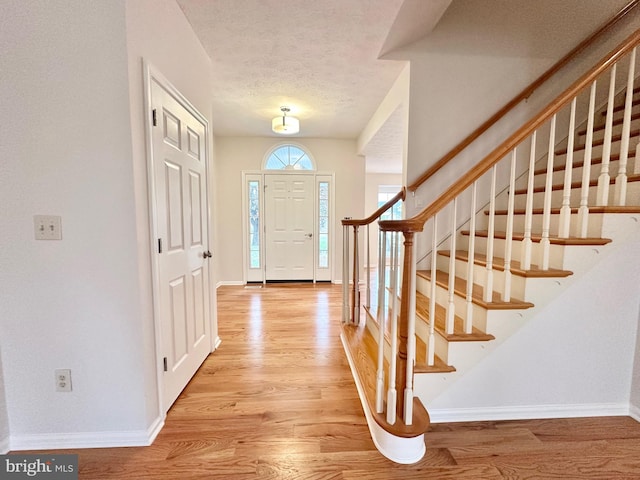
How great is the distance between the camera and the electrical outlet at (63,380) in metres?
1.33

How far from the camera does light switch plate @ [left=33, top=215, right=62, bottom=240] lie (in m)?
1.25

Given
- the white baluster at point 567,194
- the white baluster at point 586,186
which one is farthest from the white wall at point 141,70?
the white baluster at point 586,186

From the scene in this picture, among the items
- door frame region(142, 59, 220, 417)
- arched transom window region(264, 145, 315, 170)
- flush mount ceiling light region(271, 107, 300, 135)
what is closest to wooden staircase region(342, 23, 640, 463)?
door frame region(142, 59, 220, 417)

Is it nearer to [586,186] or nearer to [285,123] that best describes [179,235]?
[285,123]

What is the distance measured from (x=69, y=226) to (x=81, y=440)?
3.52 feet

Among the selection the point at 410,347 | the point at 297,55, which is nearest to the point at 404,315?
the point at 410,347

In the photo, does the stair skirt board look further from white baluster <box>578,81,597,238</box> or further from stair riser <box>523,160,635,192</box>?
stair riser <box>523,160,635,192</box>

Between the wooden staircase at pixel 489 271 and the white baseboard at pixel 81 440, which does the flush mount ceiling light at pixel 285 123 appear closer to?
the wooden staircase at pixel 489 271

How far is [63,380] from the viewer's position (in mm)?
1331

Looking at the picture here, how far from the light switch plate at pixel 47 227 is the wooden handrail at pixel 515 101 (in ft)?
7.80

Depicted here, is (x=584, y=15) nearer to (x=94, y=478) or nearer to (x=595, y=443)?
(x=595, y=443)

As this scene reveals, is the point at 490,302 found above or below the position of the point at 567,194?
below

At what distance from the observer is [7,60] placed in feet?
3.86
